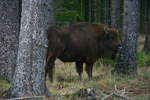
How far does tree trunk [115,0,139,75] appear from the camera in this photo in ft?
40.2

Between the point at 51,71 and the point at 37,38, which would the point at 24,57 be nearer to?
the point at 37,38

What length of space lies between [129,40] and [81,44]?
5.41ft

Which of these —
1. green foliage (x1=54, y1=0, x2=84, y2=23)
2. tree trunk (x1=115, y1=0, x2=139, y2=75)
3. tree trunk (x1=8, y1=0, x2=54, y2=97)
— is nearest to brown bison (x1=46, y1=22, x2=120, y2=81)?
tree trunk (x1=115, y1=0, x2=139, y2=75)

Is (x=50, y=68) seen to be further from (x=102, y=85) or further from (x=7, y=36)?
(x=7, y=36)

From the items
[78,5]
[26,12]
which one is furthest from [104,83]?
[78,5]

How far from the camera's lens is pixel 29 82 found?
24.8 ft

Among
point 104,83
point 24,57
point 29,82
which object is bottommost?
point 104,83

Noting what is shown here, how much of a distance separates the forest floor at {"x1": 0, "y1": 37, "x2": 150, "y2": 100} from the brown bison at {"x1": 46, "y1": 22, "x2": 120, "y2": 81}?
1.71 ft

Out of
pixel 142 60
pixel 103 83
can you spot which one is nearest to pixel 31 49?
pixel 103 83

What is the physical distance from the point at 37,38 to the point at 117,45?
6453 mm

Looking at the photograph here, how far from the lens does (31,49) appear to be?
752 cm

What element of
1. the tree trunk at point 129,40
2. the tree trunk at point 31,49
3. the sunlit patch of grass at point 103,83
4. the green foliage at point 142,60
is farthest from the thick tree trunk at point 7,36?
the green foliage at point 142,60

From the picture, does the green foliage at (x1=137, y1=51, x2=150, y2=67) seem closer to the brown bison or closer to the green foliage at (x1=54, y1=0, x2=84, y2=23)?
the brown bison

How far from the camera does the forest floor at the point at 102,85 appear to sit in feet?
27.0
